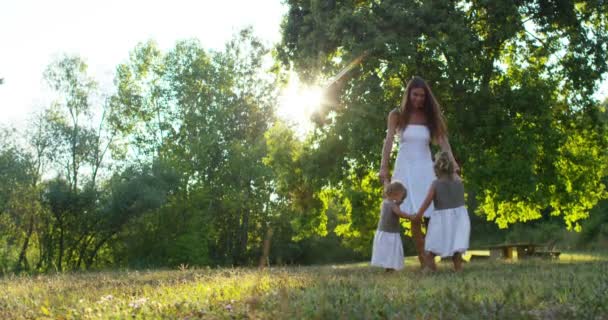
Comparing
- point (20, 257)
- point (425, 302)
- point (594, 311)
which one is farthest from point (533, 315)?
point (20, 257)

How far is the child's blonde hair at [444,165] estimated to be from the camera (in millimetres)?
9450

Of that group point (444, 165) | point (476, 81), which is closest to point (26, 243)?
point (476, 81)

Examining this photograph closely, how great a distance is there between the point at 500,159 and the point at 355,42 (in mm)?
5168

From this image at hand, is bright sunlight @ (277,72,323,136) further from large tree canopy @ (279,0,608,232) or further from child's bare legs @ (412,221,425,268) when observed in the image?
child's bare legs @ (412,221,425,268)

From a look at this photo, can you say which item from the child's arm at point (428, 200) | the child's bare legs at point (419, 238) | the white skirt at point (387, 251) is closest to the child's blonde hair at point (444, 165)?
the child's arm at point (428, 200)

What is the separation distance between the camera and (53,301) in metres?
6.53

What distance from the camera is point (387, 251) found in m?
9.79

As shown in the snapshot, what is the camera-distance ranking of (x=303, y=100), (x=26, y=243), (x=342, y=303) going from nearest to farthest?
(x=342, y=303), (x=303, y=100), (x=26, y=243)

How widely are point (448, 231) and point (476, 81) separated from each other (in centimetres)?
1097

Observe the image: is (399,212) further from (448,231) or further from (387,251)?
(448,231)

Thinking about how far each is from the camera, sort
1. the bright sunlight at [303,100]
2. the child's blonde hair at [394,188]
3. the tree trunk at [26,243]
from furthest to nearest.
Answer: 1. the tree trunk at [26,243]
2. the bright sunlight at [303,100]
3. the child's blonde hair at [394,188]

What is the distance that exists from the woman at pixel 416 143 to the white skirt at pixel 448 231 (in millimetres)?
224

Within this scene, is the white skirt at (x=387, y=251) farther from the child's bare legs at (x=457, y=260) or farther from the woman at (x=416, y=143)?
the child's bare legs at (x=457, y=260)

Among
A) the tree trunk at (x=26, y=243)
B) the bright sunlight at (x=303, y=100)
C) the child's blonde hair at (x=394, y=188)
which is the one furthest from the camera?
the tree trunk at (x=26, y=243)
